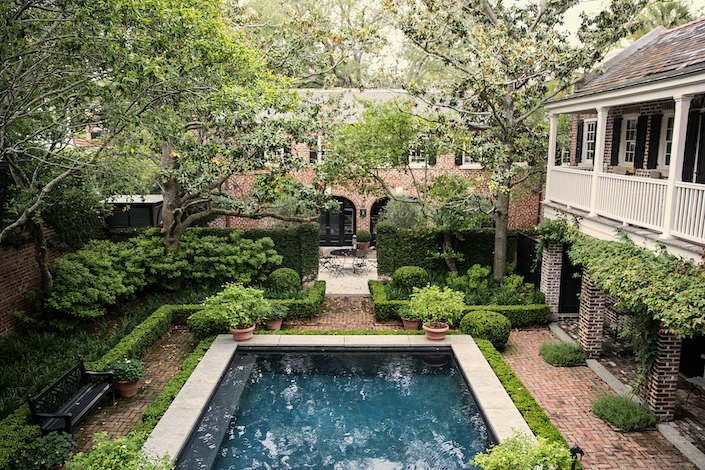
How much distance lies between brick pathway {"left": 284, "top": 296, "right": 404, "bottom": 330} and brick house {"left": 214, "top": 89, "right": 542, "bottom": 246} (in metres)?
6.83

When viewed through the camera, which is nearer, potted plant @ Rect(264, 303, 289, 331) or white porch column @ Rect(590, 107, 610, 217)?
white porch column @ Rect(590, 107, 610, 217)

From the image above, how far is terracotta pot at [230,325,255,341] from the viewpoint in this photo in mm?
13562

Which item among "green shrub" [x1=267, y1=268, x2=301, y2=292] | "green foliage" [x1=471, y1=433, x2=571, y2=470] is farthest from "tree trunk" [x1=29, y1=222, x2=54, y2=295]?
"green foliage" [x1=471, y1=433, x2=571, y2=470]

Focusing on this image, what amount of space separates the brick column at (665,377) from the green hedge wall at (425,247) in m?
8.63

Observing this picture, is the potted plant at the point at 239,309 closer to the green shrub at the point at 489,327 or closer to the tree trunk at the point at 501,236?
the green shrub at the point at 489,327

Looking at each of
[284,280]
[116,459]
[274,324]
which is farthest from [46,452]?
[284,280]

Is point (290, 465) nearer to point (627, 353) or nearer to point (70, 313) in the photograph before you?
point (70, 313)

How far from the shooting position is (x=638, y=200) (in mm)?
10664

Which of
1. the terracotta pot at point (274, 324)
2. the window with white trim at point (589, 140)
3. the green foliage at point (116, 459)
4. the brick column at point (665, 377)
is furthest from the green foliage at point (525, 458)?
the window with white trim at point (589, 140)

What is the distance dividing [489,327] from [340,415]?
5085 mm

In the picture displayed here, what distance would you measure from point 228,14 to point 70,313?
10637 millimetres

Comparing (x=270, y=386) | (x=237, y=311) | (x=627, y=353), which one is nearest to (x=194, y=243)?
(x=237, y=311)

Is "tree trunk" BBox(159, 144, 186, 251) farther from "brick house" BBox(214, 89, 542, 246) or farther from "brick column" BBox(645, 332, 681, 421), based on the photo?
"brick column" BBox(645, 332, 681, 421)

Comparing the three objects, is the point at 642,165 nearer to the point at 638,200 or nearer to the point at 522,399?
the point at 638,200
